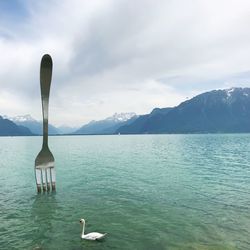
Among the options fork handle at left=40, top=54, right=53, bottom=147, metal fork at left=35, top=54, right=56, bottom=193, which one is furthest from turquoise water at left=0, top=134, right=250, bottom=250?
fork handle at left=40, top=54, right=53, bottom=147

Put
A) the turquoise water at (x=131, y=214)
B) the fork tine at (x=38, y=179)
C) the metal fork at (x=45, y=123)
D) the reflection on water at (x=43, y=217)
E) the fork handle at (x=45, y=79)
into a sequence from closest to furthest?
the turquoise water at (x=131, y=214)
the reflection on water at (x=43, y=217)
the fork handle at (x=45, y=79)
the metal fork at (x=45, y=123)
the fork tine at (x=38, y=179)

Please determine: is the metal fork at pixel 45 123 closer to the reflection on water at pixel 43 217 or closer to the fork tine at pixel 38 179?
the fork tine at pixel 38 179

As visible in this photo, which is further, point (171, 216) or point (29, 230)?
point (171, 216)

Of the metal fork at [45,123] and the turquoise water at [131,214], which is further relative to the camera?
the metal fork at [45,123]

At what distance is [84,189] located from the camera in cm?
3950

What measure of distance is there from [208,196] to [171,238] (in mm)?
14994

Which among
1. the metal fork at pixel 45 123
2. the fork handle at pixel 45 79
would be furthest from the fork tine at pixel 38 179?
the fork handle at pixel 45 79

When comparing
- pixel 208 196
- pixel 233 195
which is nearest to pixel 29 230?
pixel 208 196

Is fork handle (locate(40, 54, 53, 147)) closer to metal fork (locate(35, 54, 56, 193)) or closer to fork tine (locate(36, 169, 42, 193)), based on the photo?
metal fork (locate(35, 54, 56, 193))

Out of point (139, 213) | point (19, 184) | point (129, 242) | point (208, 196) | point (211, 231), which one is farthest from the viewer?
point (19, 184)

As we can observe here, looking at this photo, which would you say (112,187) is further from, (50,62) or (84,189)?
(50,62)

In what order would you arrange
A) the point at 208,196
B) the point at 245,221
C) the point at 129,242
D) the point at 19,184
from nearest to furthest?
the point at 129,242
the point at 245,221
the point at 208,196
the point at 19,184

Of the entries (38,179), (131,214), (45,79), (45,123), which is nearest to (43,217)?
(131,214)

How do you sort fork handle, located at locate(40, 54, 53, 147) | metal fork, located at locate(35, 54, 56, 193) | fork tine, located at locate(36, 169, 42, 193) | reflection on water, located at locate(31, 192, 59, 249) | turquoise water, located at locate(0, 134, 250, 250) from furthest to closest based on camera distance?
fork tine, located at locate(36, 169, 42, 193) → metal fork, located at locate(35, 54, 56, 193) → fork handle, located at locate(40, 54, 53, 147) → reflection on water, located at locate(31, 192, 59, 249) → turquoise water, located at locate(0, 134, 250, 250)
